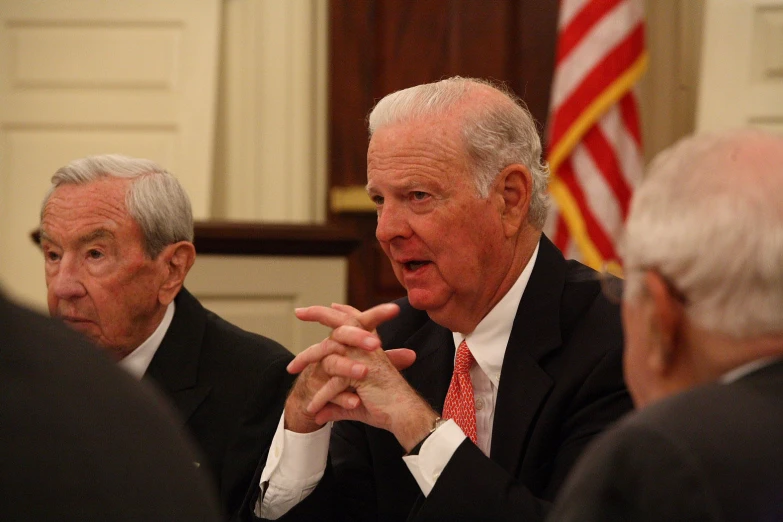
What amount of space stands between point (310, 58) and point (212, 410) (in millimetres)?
3130

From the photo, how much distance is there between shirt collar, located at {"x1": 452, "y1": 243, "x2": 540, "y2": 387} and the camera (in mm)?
2174

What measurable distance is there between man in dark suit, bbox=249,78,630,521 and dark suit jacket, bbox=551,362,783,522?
2.94ft

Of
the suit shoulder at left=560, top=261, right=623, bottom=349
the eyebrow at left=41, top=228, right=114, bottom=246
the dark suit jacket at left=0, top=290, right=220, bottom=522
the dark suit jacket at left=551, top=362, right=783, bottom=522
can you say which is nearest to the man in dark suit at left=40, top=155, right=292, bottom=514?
the eyebrow at left=41, top=228, right=114, bottom=246

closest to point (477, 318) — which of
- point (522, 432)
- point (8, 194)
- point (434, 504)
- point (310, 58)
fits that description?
point (522, 432)

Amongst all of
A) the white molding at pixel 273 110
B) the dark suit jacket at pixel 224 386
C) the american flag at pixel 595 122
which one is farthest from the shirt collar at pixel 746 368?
the white molding at pixel 273 110

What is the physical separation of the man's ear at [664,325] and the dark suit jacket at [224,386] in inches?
53.7

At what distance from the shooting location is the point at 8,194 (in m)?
5.32

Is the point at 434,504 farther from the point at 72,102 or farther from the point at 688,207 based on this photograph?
the point at 72,102

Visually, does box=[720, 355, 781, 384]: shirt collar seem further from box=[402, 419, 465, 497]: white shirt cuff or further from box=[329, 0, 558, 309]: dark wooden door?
box=[329, 0, 558, 309]: dark wooden door

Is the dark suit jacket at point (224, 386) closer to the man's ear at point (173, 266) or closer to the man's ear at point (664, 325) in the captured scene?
the man's ear at point (173, 266)

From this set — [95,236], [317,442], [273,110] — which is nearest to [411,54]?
[273,110]

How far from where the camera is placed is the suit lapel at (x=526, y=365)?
2016 mm

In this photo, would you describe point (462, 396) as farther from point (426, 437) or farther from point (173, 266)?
point (173, 266)

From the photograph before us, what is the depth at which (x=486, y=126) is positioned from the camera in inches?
87.5
